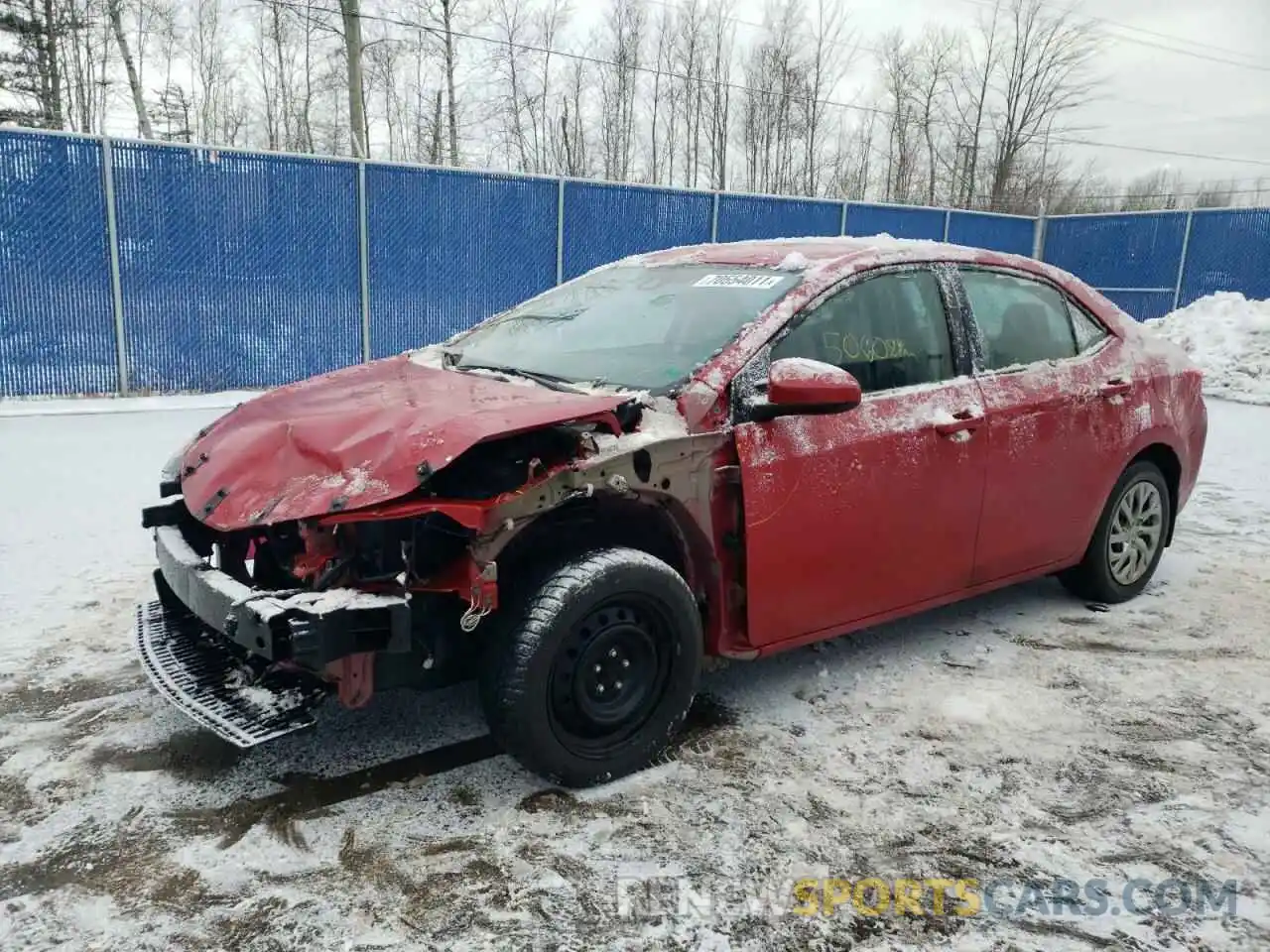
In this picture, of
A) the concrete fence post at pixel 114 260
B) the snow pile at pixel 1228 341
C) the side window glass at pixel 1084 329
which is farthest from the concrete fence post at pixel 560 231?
the side window glass at pixel 1084 329

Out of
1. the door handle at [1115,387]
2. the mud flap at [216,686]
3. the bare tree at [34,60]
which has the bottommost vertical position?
the mud flap at [216,686]

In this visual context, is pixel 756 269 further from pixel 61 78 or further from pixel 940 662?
pixel 61 78

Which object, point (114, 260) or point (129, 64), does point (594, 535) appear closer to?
point (114, 260)

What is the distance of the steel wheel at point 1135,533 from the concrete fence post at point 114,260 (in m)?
9.44

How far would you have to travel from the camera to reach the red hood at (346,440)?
2689 millimetres

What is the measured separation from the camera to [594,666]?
9.89ft

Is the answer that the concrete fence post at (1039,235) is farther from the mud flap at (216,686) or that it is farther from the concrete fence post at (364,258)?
the mud flap at (216,686)

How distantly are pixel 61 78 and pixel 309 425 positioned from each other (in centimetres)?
3434

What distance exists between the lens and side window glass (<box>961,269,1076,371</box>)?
163 inches

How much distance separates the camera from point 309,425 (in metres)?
3.09

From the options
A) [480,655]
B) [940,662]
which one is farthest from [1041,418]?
[480,655]

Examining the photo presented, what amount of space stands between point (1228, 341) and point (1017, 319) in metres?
12.0

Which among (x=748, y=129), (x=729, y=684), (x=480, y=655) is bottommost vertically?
(x=729, y=684)

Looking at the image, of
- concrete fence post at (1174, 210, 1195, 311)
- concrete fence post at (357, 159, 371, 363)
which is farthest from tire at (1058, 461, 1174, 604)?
concrete fence post at (1174, 210, 1195, 311)
